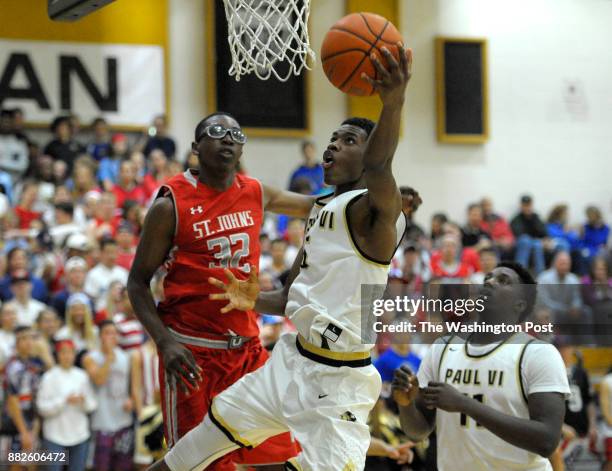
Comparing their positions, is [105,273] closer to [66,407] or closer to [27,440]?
[66,407]

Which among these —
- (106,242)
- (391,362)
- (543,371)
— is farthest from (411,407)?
(106,242)

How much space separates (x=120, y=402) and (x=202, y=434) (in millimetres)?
5157

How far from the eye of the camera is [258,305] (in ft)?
19.7

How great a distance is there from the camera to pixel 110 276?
459 inches

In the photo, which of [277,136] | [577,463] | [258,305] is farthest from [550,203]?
[258,305]

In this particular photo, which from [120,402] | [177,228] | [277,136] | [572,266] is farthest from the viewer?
[277,136]

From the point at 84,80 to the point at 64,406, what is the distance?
8.61m

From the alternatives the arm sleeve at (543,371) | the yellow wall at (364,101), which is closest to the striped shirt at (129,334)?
the arm sleeve at (543,371)

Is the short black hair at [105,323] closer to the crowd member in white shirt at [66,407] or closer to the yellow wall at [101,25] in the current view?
the crowd member in white shirt at [66,407]

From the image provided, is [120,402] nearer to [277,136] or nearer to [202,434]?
[202,434]

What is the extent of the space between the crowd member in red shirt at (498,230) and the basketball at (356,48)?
11.1 metres

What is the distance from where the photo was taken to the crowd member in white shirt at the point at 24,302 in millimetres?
10828

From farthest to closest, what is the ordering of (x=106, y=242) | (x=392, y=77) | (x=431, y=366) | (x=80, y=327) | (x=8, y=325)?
(x=106, y=242) → (x=80, y=327) → (x=8, y=325) → (x=431, y=366) → (x=392, y=77)

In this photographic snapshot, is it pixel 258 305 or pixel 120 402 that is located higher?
pixel 258 305
